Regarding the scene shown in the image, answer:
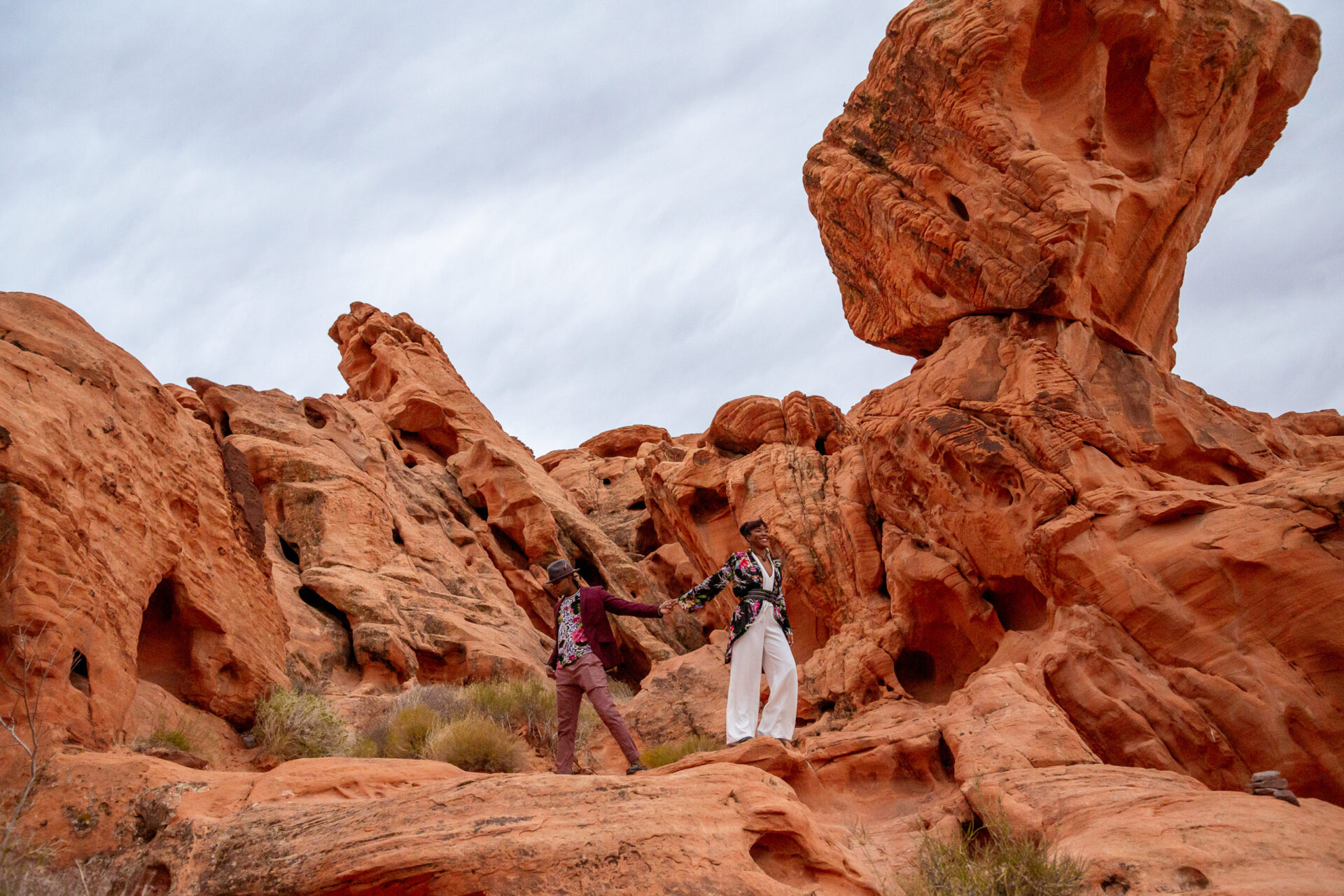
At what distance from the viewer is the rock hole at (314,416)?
856 inches

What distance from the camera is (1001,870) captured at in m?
5.62

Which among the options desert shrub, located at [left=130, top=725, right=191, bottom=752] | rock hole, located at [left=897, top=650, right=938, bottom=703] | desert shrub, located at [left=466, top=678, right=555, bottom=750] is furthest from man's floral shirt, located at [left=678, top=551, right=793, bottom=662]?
rock hole, located at [left=897, top=650, right=938, bottom=703]

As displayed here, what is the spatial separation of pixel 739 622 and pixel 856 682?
18.0 ft

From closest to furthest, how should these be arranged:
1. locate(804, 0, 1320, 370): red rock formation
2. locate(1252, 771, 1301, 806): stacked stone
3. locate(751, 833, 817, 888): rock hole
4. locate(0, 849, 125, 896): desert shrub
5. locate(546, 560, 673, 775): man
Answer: locate(0, 849, 125, 896): desert shrub
locate(751, 833, 817, 888): rock hole
locate(1252, 771, 1301, 806): stacked stone
locate(546, 560, 673, 775): man
locate(804, 0, 1320, 370): red rock formation

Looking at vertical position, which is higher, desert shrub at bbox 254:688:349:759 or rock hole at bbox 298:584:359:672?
rock hole at bbox 298:584:359:672

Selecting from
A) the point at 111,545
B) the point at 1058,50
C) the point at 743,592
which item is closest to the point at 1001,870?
the point at 743,592

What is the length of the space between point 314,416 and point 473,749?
1415cm

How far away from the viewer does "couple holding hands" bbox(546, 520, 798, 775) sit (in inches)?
330

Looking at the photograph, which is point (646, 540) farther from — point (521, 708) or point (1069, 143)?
point (1069, 143)

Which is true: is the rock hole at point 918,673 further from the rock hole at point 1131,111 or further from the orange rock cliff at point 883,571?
the rock hole at point 1131,111

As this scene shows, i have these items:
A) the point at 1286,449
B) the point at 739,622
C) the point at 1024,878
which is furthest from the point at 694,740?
the point at 1286,449

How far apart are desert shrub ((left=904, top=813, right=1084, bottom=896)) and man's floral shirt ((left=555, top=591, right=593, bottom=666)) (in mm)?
3288

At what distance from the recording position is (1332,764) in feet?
→ 30.4

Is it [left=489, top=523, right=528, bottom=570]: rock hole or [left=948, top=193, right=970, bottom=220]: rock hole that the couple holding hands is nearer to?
[left=948, top=193, right=970, bottom=220]: rock hole
